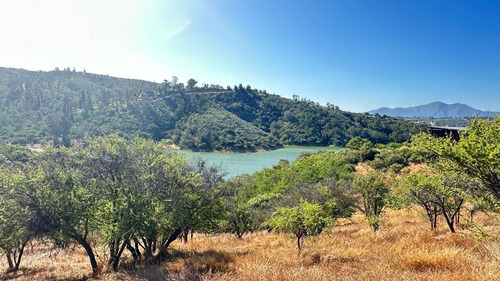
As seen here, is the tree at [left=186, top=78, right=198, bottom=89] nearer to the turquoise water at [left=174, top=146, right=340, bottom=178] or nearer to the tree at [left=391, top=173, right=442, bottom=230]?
the turquoise water at [left=174, top=146, right=340, bottom=178]

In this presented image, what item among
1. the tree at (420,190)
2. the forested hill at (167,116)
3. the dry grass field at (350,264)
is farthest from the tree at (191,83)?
the tree at (420,190)

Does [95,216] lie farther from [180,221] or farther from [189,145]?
[189,145]

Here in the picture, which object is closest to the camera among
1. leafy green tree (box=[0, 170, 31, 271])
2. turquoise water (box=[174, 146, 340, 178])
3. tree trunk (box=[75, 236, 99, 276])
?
leafy green tree (box=[0, 170, 31, 271])

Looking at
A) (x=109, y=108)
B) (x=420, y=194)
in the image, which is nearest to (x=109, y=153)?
(x=420, y=194)

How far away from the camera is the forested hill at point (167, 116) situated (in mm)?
87188

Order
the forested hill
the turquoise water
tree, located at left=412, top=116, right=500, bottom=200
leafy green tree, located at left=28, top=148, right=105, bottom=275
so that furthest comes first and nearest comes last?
the forested hill → the turquoise water → leafy green tree, located at left=28, top=148, right=105, bottom=275 → tree, located at left=412, top=116, right=500, bottom=200

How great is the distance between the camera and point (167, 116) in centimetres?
10981

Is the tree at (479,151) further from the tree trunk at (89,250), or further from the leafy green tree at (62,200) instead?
the tree trunk at (89,250)

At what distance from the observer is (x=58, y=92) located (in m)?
108

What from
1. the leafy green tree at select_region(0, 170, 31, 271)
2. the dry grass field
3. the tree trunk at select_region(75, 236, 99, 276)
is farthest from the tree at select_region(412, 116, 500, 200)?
the leafy green tree at select_region(0, 170, 31, 271)

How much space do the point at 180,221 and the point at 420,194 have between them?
10389 millimetres

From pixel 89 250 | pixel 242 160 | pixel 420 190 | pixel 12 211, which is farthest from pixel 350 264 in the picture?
pixel 242 160

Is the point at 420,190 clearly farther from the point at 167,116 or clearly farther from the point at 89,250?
the point at 167,116

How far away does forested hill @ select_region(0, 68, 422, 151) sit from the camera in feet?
286
